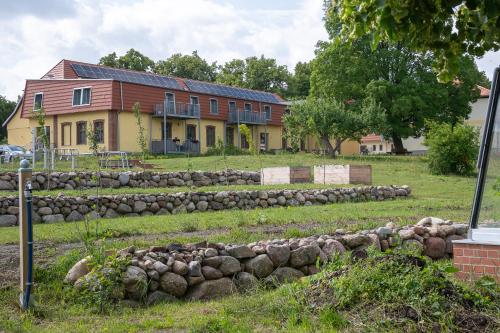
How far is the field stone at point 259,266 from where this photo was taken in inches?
303

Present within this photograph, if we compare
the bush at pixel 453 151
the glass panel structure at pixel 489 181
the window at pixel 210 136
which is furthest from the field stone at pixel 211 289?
the window at pixel 210 136

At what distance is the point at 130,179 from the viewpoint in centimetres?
2220

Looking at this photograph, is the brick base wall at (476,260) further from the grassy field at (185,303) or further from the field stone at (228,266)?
the field stone at (228,266)

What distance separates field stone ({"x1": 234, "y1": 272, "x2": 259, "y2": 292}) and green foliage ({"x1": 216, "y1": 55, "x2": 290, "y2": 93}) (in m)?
74.0

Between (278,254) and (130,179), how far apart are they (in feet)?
49.4

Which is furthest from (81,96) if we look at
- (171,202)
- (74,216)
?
(74,216)

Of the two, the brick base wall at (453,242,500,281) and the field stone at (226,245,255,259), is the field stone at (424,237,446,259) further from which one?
the field stone at (226,245,255,259)

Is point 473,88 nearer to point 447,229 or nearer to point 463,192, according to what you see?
point 463,192

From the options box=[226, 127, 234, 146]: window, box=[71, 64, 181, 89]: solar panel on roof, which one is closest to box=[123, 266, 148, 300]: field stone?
box=[71, 64, 181, 89]: solar panel on roof

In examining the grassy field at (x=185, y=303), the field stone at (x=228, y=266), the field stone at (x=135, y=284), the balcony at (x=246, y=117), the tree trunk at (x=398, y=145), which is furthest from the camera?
the balcony at (x=246, y=117)

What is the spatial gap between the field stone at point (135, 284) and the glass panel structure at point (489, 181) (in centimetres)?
393

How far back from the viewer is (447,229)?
973 cm

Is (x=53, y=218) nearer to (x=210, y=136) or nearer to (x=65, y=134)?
(x=65, y=134)

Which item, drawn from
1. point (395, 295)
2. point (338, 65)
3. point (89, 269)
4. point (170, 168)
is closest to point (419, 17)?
point (395, 295)
